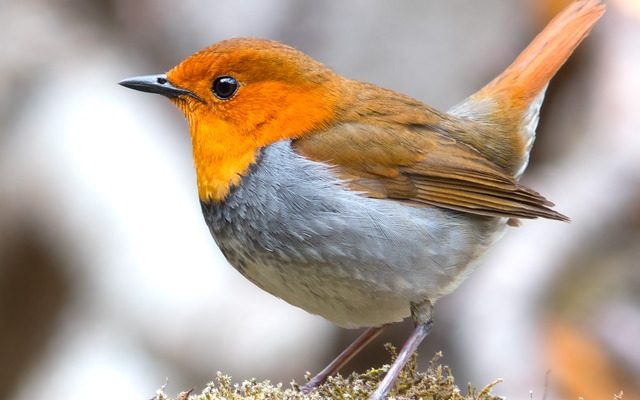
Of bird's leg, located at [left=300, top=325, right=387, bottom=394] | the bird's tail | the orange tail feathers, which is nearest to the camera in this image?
bird's leg, located at [left=300, top=325, right=387, bottom=394]

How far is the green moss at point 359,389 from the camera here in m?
4.05

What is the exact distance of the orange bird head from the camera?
15.0 ft

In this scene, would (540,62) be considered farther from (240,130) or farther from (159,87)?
(159,87)

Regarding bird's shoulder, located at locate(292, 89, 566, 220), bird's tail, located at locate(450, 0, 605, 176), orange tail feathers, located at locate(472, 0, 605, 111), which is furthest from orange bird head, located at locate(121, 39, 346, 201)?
orange tail feathers, located at locate(472, 0, 605, 111)

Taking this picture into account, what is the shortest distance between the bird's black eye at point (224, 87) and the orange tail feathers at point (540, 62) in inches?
58.0

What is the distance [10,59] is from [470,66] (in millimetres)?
3592

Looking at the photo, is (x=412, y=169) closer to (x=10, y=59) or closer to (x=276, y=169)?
(x=276, y=169)

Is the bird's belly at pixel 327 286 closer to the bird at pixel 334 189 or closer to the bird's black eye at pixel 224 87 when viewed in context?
the bird at pixel 334 189

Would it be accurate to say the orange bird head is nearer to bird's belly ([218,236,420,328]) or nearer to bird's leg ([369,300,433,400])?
bird's belly ([218,236,420,328])

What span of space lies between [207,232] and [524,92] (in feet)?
9.87

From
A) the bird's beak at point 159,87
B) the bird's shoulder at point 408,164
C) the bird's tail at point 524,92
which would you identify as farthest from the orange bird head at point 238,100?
the bird's tail at point 524,92

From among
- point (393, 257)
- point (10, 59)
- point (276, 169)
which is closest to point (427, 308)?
point (393, 257)

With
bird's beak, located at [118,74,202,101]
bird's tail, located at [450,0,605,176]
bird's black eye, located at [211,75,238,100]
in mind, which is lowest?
bird's beak, located at [118,74,202,101]

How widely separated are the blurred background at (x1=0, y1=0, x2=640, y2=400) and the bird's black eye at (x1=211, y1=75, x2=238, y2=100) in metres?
2.59
